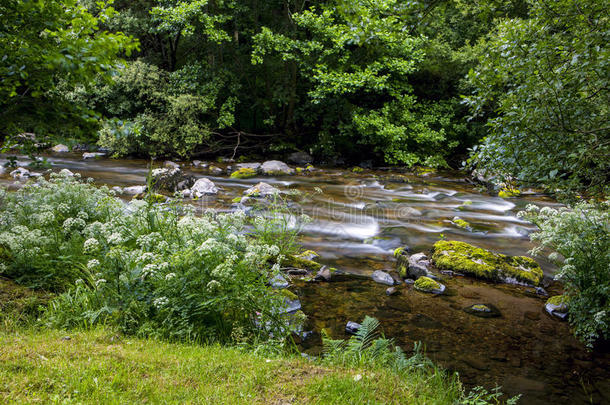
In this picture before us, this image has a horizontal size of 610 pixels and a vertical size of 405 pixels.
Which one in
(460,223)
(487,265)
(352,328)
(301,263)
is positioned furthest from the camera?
(460,223)

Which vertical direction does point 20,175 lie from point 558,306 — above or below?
above

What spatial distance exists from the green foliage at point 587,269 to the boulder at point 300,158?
16.7 meters

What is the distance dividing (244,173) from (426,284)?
12689mm

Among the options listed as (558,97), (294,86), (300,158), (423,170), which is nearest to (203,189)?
(300,158)

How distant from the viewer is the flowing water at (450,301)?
205 inches

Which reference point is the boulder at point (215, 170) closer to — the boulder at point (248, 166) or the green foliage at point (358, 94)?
the boulder at point (248, 166)

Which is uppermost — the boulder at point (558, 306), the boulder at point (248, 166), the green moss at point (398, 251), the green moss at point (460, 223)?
the boulder at point (248, 166)

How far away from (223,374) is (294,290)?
3.67m

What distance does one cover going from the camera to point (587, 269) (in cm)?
601

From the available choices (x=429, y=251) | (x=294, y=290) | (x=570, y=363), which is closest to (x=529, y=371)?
(x=570, y=363)

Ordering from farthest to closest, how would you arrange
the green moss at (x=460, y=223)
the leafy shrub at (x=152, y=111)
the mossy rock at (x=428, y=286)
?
the leafy shrub at (x=152, y=111) → the green moss at (x=460, y=223) → the mossy rock at (x=428, y=286)

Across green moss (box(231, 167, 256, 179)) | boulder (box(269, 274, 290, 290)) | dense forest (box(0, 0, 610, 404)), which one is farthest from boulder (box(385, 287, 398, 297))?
green moss (box(231, 167, 256, 179))

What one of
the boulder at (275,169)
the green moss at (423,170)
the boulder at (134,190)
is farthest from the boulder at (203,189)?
the green moss at (423,170)

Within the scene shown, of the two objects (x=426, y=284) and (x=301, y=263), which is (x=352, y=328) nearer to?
(x=426, y=284)
